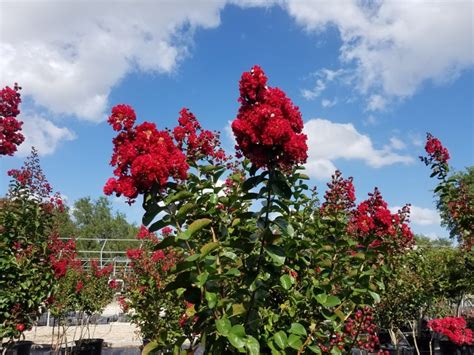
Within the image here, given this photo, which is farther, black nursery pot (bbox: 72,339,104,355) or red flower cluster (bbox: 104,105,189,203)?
black nursery pot (bbox: 72,339,104,355)

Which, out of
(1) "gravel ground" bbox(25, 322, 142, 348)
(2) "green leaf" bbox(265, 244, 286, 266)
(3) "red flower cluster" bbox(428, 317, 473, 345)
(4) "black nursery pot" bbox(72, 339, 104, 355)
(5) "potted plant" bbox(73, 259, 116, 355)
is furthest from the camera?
(1) "gravel ground" bbox(25, 322, 142, 348)

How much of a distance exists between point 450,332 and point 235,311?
4.93m

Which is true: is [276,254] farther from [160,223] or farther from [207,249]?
[160,223]

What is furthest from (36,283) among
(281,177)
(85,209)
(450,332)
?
(85,209)

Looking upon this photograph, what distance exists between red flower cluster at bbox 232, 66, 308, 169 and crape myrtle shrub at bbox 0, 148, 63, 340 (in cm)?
439

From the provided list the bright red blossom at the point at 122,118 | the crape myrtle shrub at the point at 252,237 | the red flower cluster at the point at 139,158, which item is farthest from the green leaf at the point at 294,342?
the bright red blossom at the point at 122,118

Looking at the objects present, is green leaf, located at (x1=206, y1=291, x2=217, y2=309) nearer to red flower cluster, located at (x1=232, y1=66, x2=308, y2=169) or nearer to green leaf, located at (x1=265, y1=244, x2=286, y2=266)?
green leaf, located at (x1=265, y1=244, x2=286, y2=266)

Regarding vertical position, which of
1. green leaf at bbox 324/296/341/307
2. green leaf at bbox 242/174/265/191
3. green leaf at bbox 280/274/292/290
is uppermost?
green leaf at bbox 242/174/265/191

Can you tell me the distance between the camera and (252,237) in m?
2.31

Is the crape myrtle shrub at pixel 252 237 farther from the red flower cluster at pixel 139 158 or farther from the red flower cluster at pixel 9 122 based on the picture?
the red flower cluster at pixel 9 122

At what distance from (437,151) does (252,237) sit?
10.6 feet

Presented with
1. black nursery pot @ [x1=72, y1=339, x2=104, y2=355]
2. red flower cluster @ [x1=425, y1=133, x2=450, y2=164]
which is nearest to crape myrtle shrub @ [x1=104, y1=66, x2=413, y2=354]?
red flower cluster @ [x1=425, y1=133, x2=450, y2=164]

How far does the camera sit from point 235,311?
7.70 feet

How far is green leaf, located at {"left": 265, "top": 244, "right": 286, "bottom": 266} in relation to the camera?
219cm
